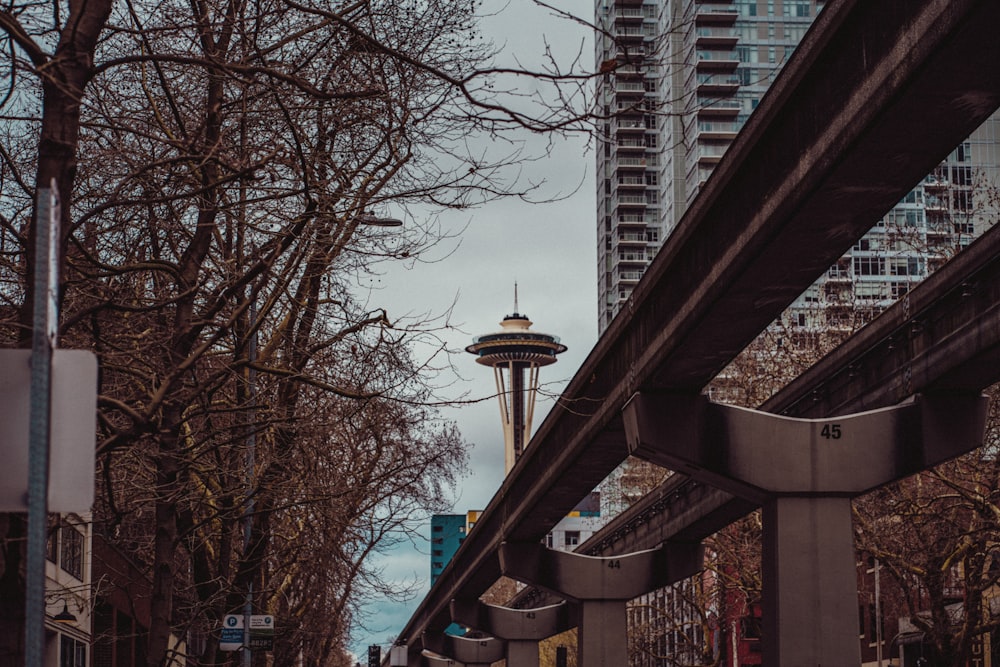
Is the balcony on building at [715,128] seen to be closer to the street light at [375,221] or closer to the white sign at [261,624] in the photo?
the white sign at [261,624]

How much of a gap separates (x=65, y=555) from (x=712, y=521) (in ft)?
63.1

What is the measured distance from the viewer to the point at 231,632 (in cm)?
2647

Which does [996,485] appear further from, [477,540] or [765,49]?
[765,49]

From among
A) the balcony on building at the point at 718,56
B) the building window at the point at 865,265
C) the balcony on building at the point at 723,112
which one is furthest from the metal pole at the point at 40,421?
the balcony on building at the point at 718,56

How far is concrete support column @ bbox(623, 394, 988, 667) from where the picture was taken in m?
28.9

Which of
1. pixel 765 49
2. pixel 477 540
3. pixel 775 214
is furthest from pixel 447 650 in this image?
pixel 765 49

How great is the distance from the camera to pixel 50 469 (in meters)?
5.93

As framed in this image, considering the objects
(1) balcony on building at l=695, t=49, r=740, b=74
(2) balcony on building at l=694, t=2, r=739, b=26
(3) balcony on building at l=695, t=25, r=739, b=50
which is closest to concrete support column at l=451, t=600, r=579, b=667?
(1) balcony on building at l=695, t=49, r=740, b=74

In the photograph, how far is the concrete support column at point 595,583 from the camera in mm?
51344

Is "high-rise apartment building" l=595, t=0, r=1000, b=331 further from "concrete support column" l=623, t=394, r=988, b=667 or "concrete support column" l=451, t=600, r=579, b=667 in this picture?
"concrete support column" l=623, t=394, r=988, b=667

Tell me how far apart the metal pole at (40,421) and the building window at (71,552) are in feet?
90.7

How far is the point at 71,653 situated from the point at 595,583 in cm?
2167

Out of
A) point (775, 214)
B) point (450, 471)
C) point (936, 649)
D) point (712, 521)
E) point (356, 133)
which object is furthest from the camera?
point (712, 521)

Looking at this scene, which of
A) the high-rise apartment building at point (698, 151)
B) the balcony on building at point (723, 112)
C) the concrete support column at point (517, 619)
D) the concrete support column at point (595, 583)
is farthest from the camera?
the balcony on building at point (723, 112)
